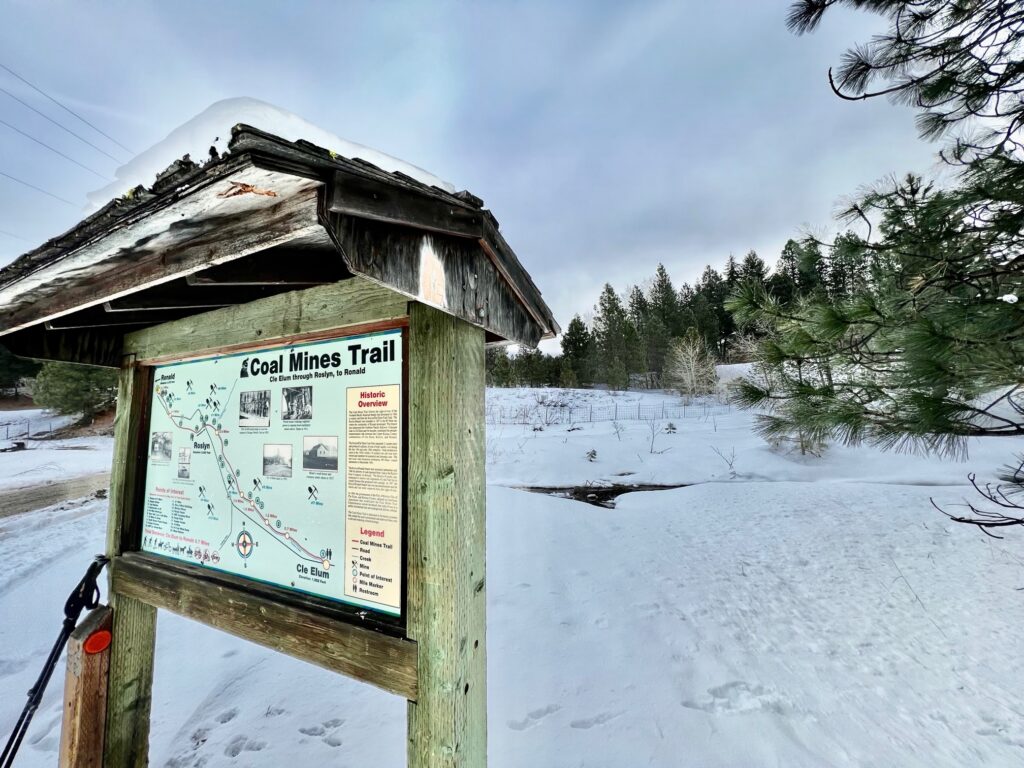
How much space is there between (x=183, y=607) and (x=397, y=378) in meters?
1.32

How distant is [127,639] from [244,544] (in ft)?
3.23

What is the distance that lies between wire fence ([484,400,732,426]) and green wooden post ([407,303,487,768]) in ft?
51.6

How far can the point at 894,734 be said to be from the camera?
2312 mm

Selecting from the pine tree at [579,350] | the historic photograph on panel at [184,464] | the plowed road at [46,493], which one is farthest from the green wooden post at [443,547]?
the pine tree at [579,350]

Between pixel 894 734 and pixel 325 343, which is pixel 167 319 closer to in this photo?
pixel 325 343

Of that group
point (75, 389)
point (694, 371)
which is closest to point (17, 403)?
point (75, 389)

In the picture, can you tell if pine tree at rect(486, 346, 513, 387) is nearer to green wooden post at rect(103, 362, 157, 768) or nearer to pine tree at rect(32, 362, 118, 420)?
pine tree at rect(32, 362, 118, 420)

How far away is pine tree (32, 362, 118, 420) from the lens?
18.8m

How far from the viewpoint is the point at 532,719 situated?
2.35 m

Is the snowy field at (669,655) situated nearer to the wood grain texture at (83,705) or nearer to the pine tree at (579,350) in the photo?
the wood grain texture at (83,705)

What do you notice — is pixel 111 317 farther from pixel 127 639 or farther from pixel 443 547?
pixel 443 547

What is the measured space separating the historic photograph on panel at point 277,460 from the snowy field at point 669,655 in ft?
5.24

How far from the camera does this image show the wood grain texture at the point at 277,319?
4.18 feet

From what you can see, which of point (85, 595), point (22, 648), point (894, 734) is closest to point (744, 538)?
point (894, 734)
